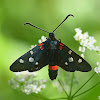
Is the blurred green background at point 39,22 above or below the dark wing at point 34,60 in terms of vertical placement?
above

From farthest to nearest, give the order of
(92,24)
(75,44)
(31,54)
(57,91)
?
1. (92,24)
2. (75,44)
3. (57,91)
4. (31,54)

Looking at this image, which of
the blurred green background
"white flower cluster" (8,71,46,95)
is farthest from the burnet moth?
the blurred green background

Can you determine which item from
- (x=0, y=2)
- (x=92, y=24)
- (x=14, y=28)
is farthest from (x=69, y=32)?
(x=0, y=2)

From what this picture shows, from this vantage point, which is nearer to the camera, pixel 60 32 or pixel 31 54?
pixel 31 54

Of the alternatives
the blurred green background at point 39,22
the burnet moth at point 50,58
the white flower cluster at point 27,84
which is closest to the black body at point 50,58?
the burnet moth at point 50,58

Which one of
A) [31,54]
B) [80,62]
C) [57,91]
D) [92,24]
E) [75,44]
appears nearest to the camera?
[80,62]

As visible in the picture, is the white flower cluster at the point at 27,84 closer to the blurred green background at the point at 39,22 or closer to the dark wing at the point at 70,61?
the dark wing at the point at 70,61

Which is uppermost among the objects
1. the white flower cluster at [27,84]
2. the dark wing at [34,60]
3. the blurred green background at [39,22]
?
the blurred green background at [39,22]

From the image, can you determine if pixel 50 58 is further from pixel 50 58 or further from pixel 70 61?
pixel 70 61

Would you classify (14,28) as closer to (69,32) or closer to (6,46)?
(6,46)
